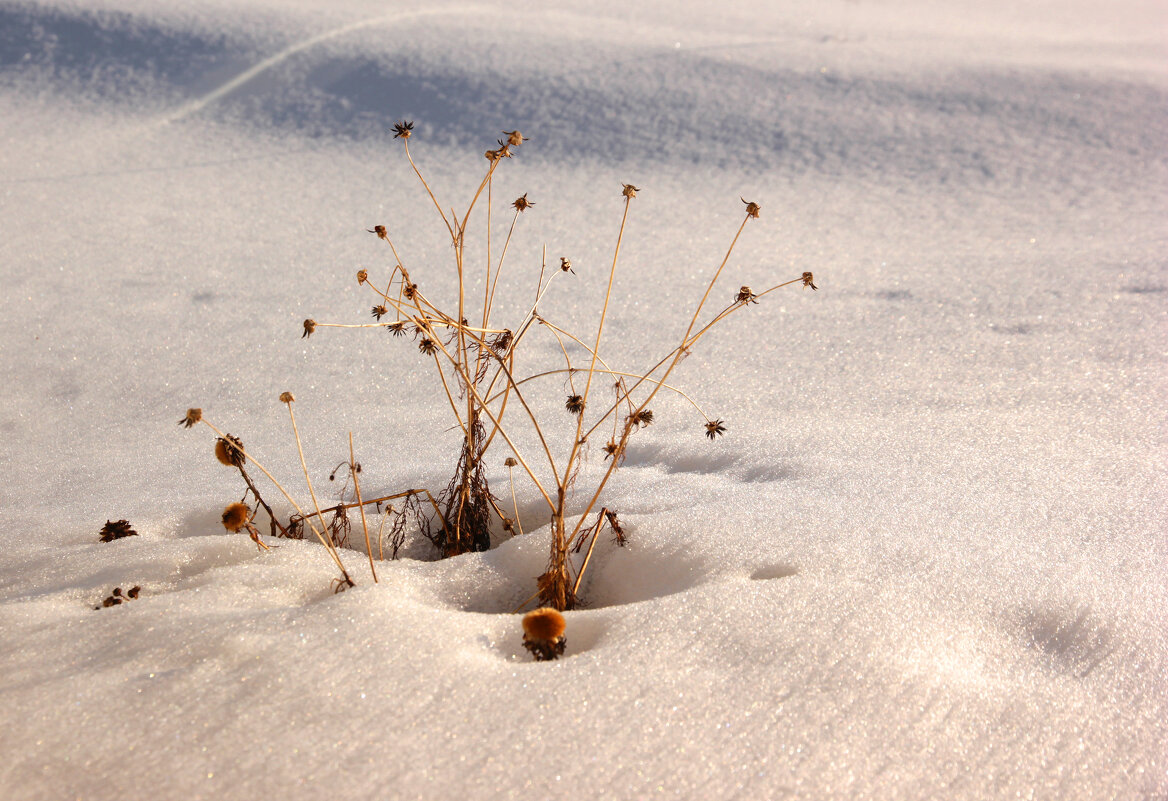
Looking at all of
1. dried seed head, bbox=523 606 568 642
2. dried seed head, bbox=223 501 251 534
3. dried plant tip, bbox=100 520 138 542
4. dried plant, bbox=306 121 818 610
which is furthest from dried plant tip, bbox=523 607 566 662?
dried plant tip, bbox=100 520 138 542

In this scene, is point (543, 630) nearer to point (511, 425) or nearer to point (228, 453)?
point (228, 453)

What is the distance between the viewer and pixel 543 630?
3.26 ft

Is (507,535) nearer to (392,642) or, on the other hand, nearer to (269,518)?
(269,518)

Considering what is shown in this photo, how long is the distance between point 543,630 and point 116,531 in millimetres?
810

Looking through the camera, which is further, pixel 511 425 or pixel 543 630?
pixel 511 425

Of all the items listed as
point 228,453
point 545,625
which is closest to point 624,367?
point 228,453

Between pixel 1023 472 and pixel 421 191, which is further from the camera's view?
pixel 421 191

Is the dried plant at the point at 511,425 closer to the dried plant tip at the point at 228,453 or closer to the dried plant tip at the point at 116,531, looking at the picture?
the dried plant tip at the point at 228,453

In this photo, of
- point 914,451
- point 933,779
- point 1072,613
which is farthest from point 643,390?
point 933,779

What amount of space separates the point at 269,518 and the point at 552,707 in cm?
77

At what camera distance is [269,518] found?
1503 millimetres

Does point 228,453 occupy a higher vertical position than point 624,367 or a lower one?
higher

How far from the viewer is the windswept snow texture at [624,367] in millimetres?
932

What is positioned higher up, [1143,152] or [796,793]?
[1143,152]
